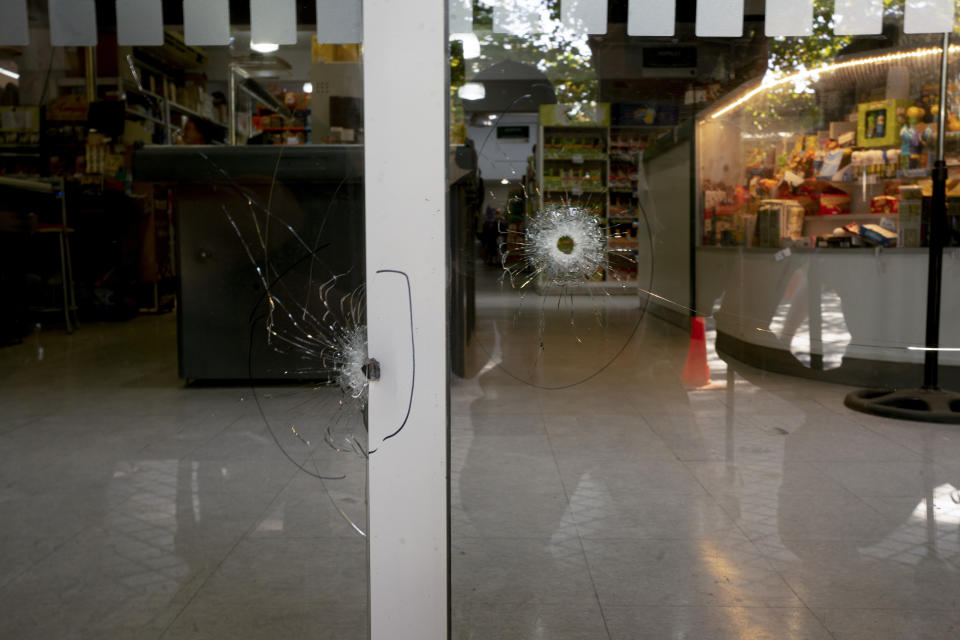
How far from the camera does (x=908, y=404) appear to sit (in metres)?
2.10

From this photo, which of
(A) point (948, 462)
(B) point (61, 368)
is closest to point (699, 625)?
(A) point (948, 462)

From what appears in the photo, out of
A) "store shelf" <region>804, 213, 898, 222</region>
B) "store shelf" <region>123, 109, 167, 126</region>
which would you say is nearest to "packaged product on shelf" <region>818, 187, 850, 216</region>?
"store shelf" <region>804, 213, 898, 222</region>

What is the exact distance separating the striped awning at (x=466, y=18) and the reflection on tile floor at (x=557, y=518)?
0.53m

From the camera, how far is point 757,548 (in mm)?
1554

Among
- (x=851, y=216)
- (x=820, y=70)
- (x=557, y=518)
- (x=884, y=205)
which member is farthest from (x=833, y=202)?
(x=557, y=518)

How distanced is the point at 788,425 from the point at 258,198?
1464 mm

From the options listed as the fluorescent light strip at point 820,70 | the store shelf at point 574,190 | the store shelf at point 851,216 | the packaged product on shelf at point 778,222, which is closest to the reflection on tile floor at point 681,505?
the store shelf at point 574,190

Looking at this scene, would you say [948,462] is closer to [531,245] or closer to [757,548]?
[757,548]

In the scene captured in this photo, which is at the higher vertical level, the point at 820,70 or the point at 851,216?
the point at 820,70

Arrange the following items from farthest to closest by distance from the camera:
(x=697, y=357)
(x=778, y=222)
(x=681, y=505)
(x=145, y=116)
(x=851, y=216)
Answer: (x=851, y=216), (x=145, y=116), (x=778, y=222), (x=681, y=505), (x=697, y=357)

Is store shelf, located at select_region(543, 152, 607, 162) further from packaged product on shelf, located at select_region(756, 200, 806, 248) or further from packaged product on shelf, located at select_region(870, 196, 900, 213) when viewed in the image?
packaged product on shelf, located at select_region(870, 196, 900, 213)

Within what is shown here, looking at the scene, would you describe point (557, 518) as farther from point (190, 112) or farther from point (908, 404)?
point (190, 112)

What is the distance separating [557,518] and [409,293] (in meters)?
0.92

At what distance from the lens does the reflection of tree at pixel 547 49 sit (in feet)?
4.12
